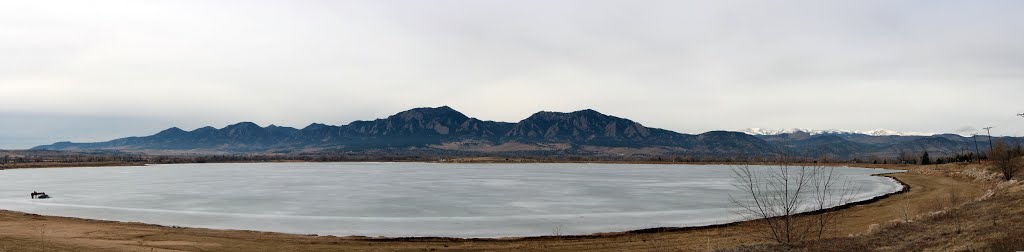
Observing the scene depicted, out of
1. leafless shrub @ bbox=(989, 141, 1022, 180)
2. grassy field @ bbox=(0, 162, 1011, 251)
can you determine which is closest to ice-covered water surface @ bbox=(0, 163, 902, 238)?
grassy field @ bbox=(0, 162, 1011, 251)

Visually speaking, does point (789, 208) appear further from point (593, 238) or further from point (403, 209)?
point (403, 209)

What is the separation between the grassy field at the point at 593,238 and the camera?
51.5ft

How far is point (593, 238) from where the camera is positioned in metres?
24.9

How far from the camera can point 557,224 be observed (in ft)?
98.3

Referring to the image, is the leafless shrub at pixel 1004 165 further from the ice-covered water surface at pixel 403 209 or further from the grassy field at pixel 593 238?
the grassy field at pixel 593 238

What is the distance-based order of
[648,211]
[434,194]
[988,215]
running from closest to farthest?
[988,215]
[648,211]
[434,194]

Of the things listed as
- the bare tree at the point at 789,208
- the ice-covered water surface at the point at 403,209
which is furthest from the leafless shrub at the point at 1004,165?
the bare tree at the point at 789,208

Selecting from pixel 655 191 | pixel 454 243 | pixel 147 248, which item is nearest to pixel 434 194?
pixel 655 191

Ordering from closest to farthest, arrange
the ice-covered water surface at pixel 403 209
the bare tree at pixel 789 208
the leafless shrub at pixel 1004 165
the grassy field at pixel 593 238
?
the grassy field at pixel 593 238
the bare tree at pixel 789 208
the ice-covered water surface at pixel 403 209
the leafless shrub at pixel 1004 165

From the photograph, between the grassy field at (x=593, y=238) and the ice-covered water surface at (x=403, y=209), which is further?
the ice-covered water surface at (x=403, y=209)

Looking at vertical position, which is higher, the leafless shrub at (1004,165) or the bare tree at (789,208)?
the leafless shrub at (1004,165)

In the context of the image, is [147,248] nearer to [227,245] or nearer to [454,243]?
[227,245]

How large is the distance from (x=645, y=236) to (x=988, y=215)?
36.2ft

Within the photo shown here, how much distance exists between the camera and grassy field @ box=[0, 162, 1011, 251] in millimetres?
15703
